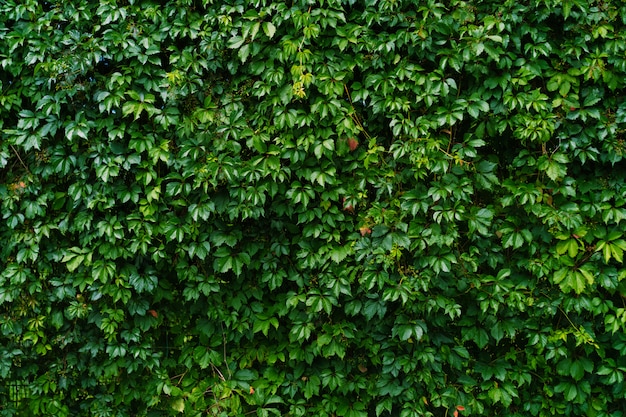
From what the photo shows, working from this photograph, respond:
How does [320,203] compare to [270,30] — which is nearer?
[270,30]

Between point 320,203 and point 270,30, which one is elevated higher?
point 270,30

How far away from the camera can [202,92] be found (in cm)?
315

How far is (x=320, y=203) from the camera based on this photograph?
10.00 ft

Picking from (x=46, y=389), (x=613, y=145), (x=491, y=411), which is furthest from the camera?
(x=46, y=389)

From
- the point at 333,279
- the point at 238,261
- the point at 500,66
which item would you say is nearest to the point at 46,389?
the point at 238,261

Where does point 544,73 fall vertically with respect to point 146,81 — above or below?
above

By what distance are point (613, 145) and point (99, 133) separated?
8.79ft

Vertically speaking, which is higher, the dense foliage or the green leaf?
the green leaf

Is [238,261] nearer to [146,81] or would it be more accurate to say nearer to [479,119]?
[146,81]

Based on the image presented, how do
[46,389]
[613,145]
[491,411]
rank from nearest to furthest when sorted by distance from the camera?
[613,145]
[491,411]
[46,389]

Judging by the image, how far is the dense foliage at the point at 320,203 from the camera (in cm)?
289

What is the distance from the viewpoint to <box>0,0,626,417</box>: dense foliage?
2895 millimetres

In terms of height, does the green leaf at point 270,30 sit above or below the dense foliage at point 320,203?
above

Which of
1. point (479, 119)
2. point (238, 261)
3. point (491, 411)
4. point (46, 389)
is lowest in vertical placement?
point (46, 389)
